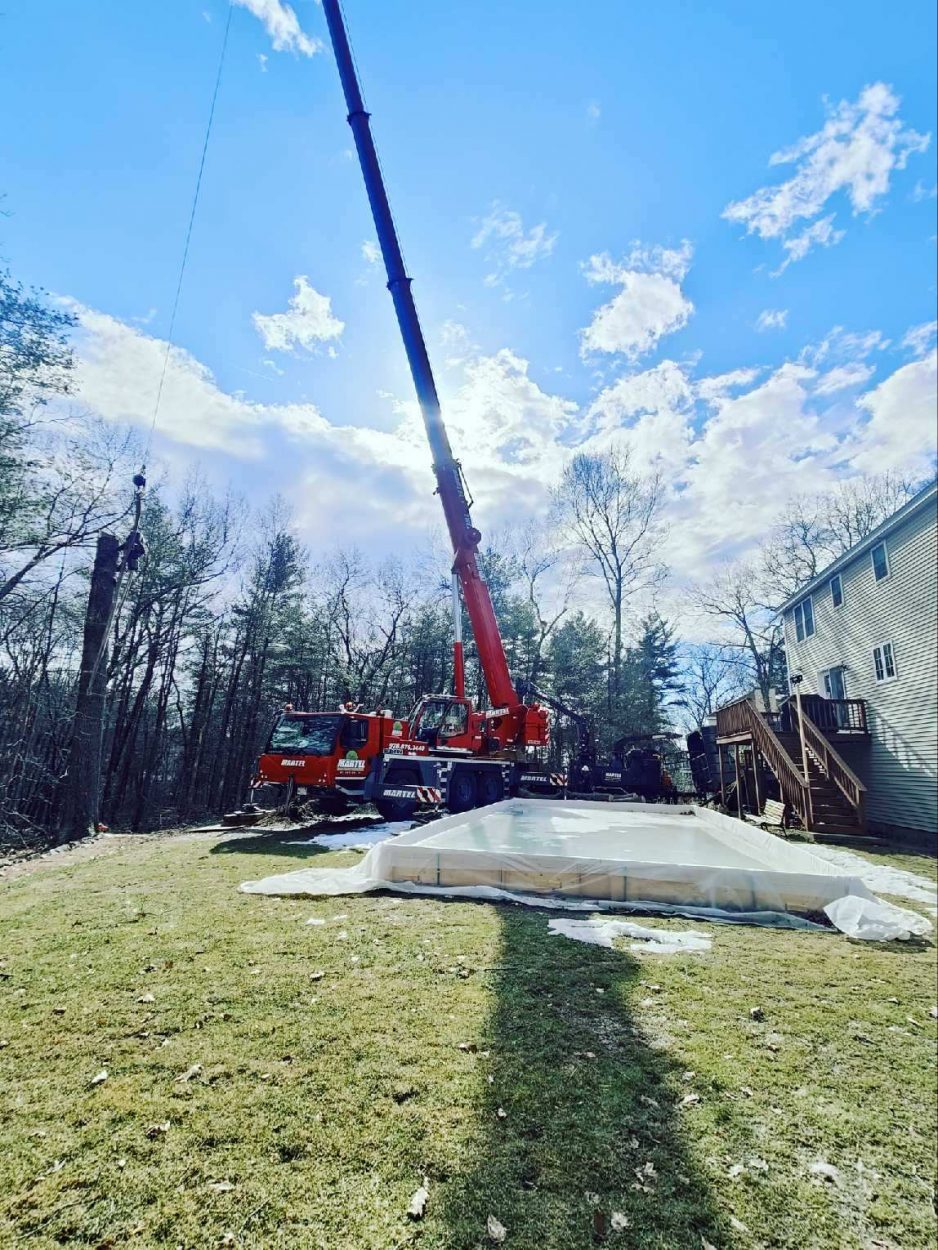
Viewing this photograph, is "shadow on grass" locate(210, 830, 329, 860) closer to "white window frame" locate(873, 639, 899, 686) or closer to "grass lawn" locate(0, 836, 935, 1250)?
"grass lawn" locate(0, 836, 935, 1250)

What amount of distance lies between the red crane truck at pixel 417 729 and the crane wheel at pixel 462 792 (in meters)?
0.02

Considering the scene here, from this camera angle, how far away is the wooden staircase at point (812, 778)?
11.6 metres

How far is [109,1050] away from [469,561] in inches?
401

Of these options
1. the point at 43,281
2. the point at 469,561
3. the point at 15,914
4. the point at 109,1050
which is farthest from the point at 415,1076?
the point at 43,281

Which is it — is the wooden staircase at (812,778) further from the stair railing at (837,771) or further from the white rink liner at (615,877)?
the white rink liner at (615,877)

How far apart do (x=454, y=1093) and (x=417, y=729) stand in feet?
34.6

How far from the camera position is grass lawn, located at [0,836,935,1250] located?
1.72 m

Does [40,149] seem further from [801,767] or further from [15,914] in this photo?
[801,767]

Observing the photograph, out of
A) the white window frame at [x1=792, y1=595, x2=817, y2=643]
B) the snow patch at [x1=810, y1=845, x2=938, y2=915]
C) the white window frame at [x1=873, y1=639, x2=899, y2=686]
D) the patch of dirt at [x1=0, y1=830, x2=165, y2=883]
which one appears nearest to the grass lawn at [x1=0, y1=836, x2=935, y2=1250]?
the snow patch at [x1=810, y1=845, x2=938, y2=915]

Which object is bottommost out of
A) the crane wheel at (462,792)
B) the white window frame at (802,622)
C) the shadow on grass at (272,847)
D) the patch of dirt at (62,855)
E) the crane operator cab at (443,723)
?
the patch of dirt at (62,855)

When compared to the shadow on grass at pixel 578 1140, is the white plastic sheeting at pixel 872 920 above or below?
above

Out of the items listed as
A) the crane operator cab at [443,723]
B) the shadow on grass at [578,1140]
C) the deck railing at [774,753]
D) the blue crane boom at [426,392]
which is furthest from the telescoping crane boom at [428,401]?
the shadow on grass at [578,1140]

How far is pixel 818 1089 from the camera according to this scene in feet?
8.05

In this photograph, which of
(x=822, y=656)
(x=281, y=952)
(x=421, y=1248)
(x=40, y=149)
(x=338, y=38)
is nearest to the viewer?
(x=421, y=1248)
